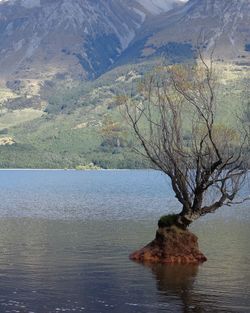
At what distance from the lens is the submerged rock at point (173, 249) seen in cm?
5244

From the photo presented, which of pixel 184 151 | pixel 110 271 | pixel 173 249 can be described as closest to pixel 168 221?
pixel 173 249

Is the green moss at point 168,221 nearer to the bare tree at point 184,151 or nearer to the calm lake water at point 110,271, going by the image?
the bare tree at point 184,151

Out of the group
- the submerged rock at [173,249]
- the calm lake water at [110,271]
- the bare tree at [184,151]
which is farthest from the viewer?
the submerged rock at [173,249]

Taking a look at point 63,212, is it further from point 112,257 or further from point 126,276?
point 126,276

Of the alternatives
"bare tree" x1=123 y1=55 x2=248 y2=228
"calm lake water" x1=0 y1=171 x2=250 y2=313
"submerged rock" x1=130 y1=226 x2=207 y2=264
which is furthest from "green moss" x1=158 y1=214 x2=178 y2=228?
"calm lake water" x1=0 y1=171 x2=250 y2=313

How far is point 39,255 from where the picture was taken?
56.4 metres

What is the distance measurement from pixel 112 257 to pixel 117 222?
1244 inches

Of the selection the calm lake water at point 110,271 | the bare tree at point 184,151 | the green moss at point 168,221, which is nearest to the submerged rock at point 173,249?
the green moss at point 168,221

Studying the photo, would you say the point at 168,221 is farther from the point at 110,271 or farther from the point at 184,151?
the point at 110,271

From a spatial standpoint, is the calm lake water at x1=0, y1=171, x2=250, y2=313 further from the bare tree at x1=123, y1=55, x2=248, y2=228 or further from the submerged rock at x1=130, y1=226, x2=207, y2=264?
the bare tree at x1=123, y1=55, x2=248, y2=228

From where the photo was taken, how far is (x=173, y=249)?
5306 cm

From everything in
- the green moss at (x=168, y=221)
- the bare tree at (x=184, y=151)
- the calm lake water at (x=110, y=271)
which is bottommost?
the calm lake water at (x=110, y=271)

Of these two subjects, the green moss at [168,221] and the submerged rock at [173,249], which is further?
the green moss at [168,221]

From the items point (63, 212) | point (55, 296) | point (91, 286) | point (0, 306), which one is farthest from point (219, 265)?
point (63, 212)
